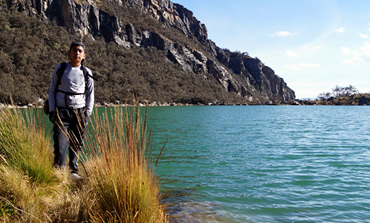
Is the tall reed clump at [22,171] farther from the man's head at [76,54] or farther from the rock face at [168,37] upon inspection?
the rock face at [168,37]

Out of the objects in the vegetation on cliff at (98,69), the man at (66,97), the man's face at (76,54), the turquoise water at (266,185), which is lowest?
the turquoise water at (266,185)

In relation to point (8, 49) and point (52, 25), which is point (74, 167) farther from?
point (52, 25)

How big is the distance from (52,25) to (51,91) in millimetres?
90061

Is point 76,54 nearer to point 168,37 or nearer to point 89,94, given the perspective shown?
point 89,94

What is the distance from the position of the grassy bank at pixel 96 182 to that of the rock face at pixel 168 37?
280 feet

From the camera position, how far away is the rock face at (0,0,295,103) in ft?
277

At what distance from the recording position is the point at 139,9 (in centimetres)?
12812

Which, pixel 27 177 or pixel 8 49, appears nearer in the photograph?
pixel 27 177

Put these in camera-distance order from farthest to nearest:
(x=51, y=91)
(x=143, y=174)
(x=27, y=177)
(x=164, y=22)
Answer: (x=164, y=22) < (x=51, y=91) < (x=27, y=177) < (x=143, y=174)

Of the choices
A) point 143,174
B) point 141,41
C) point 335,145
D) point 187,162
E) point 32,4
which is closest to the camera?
point 143,174

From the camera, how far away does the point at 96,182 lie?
7.20 ft

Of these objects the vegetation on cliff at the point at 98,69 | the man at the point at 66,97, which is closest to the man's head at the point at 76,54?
the man at the point at 66,97

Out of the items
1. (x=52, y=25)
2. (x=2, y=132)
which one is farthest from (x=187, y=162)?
(x=52, y=25)

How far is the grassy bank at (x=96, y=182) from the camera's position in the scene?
6.42 feet
